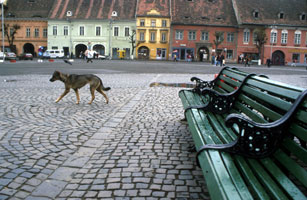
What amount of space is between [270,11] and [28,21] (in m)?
44.5

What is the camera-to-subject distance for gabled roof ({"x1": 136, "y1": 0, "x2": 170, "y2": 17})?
202 ft

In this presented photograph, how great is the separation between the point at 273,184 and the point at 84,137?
3558 mm

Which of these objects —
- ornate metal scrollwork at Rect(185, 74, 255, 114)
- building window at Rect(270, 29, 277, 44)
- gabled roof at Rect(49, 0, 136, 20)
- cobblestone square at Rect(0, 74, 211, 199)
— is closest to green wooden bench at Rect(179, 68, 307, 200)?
cobblestone square at Rect(0, 74, 211, 199)

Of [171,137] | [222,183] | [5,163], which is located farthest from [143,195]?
[171,137]

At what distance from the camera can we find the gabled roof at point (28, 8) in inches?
2594

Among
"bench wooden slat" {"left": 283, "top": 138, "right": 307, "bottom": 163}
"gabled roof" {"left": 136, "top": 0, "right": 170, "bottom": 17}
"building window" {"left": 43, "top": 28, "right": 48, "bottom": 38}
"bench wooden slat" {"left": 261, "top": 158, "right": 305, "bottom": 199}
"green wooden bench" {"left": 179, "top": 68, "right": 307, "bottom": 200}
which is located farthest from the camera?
"building window" {"left": 43, "top": 28, "right": 48, "bottom": 38}

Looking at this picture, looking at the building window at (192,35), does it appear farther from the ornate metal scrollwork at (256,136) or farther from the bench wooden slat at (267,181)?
the bench wooden slat at (267,181)

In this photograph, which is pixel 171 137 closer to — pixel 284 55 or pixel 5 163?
pixel 5 163

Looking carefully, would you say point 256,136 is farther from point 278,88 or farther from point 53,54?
point 53,54

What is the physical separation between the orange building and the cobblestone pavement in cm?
6174

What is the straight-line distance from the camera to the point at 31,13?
217ft

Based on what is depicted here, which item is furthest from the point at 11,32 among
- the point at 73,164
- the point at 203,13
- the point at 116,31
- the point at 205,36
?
the point at 73,164

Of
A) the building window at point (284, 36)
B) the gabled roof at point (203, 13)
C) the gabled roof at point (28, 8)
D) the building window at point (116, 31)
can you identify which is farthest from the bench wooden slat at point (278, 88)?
the gabled roof at point (28, 8)

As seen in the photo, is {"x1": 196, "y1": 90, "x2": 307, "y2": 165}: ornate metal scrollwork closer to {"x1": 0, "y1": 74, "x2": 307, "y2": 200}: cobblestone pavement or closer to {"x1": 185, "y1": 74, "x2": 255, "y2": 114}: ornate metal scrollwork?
{"x1": 0, "y1": 74, "x2": 307, "y2": 200}: cobblestone pavement
